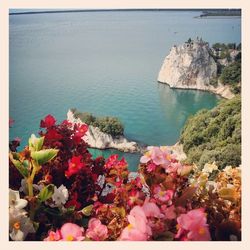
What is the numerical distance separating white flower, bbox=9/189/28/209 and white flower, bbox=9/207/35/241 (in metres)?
0.02

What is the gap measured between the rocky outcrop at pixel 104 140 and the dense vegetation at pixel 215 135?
0.41m

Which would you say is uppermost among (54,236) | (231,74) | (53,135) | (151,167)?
(231,74)

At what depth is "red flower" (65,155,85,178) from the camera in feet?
5.97

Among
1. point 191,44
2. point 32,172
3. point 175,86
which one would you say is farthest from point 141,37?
point 32,172

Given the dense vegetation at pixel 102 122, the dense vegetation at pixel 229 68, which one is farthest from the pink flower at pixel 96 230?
the dense vegetation at pixel 229 68

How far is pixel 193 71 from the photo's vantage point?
3049mm

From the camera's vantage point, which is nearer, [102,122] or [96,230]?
[96,230]

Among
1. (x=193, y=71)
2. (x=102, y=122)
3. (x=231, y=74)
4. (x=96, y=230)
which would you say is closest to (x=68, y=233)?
(x=96, y=230)

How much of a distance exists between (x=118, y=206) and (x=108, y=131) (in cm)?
89

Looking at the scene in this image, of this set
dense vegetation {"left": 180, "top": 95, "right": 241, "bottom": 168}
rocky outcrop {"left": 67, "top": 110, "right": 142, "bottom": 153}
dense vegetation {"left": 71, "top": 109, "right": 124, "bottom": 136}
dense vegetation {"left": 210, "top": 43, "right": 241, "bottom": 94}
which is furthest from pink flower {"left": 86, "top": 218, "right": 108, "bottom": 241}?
dense vegetation {"left": 210, "top": 43, "right": 241, "bottom": 94}

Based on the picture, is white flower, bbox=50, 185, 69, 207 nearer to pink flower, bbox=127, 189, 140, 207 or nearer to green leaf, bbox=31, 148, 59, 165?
green leaf, bbox=31, 148, 59, 165

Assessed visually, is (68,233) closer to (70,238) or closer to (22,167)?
(70,238)

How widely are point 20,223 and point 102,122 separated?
1052mm

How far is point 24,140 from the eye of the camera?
252 centimetres
